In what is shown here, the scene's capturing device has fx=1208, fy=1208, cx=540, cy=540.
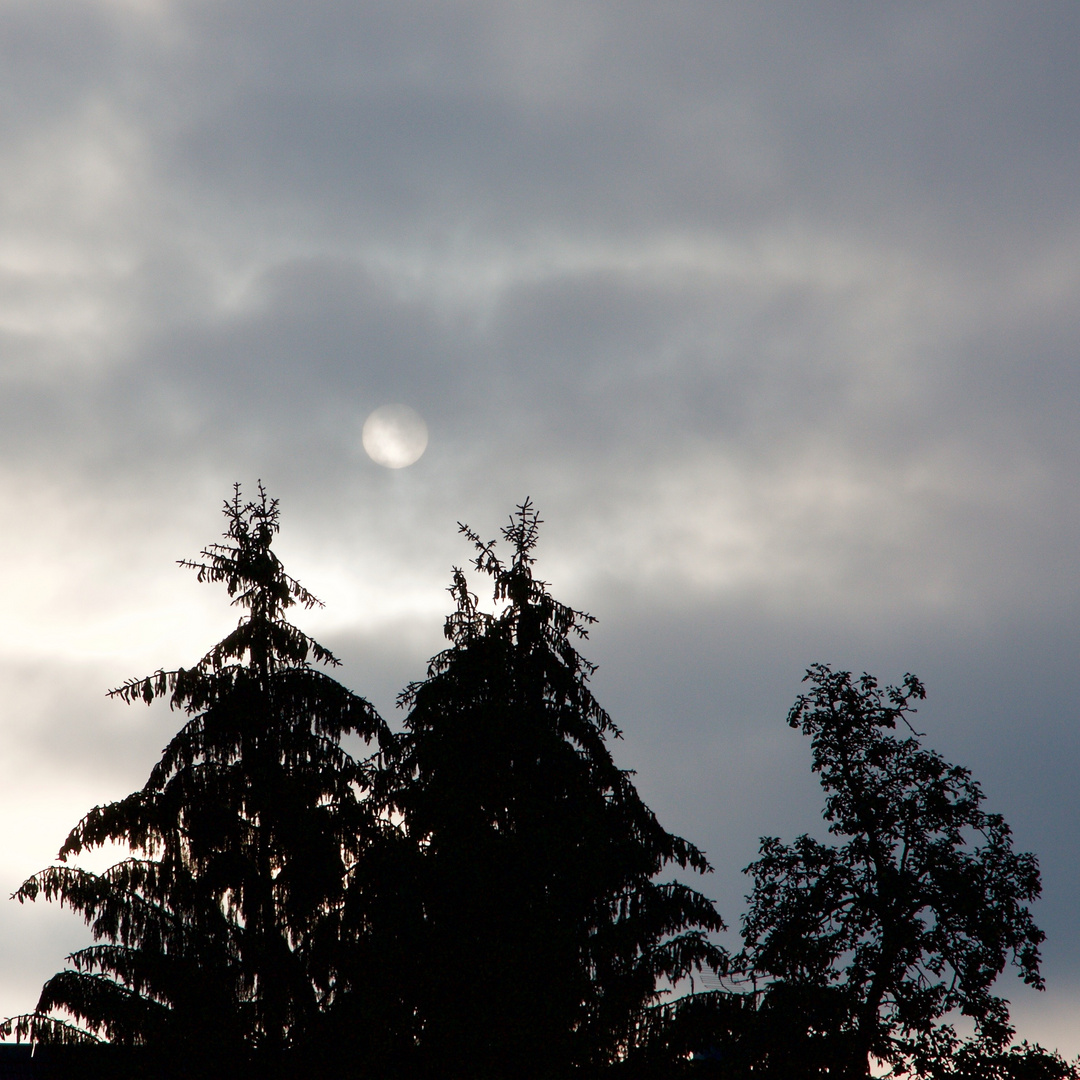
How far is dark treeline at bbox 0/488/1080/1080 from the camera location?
18.9 metres

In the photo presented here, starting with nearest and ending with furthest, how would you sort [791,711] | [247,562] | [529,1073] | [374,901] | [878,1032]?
[529,1073] → [374,901] → [247,562] → [878,1032] → [791,711]

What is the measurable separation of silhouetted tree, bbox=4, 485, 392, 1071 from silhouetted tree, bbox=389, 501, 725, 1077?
1.51m

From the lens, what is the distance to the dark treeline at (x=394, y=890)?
18.9 m

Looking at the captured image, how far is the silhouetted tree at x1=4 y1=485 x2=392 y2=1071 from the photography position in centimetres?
1909

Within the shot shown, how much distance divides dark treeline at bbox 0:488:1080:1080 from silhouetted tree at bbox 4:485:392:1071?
4 cm

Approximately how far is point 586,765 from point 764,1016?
5.15 metres

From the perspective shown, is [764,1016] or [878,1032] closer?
[764,1016]

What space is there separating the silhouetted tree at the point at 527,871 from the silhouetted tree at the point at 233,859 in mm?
1509

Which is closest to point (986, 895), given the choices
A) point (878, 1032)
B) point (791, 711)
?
point (878, 1032)

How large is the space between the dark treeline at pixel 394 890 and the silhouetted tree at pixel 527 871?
0.04 meters

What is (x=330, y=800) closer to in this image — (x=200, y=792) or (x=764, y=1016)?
(x=200, y=792)

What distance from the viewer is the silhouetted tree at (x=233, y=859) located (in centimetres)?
1909

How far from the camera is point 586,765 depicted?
20.8 meters

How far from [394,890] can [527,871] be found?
2248 mm
